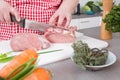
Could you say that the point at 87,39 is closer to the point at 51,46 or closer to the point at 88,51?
the point at 51,46

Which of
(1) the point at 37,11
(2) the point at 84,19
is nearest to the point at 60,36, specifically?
(1) the point at 37,11

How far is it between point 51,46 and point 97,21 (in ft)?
5.25

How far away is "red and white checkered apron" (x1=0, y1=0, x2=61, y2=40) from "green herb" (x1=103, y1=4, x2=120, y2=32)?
294 mm

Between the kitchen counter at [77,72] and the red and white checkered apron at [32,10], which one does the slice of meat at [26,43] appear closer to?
the kitchen counter at [77,72]

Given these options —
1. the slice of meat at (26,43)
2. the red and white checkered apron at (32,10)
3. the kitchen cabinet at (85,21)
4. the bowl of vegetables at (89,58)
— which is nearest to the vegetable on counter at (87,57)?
the bowl of vegetables at (89,58)

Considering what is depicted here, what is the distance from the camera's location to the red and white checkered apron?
1137 mm

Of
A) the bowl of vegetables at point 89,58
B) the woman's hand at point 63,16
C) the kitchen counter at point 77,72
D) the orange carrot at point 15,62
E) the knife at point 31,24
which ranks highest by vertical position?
the woman's hand at point 63,16

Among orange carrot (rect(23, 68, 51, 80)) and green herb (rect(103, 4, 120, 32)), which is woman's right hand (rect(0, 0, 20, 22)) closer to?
green herb (rect(103, 4, 120, 32))

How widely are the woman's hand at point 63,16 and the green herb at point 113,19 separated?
17 cm

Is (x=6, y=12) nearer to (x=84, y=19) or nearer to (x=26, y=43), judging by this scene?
(x=26, y=43)

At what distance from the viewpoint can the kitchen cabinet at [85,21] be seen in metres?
2.32

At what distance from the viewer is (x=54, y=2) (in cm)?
117

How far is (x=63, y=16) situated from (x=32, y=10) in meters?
0.18

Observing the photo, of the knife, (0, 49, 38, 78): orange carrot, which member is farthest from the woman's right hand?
(0, 49, 38, 78): orange carrot
